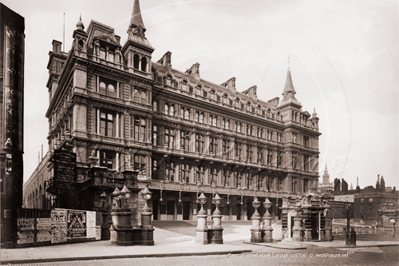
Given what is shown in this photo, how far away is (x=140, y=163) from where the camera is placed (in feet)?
106

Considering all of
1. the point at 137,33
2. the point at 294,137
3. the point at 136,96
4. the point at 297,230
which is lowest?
the point at 297,230

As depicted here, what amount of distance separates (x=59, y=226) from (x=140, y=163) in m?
16.4

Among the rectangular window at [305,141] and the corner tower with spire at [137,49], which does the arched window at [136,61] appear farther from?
the rectangular window at [305,141]

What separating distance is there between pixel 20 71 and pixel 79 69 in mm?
15719

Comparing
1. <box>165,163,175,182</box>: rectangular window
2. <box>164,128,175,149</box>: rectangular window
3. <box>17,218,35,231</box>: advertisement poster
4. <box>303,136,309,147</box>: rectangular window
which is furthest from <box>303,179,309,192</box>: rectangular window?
<box>17,218,35,231</box>: advertisement poster

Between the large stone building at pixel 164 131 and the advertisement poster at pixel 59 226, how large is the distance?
9.81 ft

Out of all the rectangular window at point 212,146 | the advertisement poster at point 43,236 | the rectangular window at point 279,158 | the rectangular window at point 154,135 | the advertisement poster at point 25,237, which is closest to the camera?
the advertisement poster at point 25,237

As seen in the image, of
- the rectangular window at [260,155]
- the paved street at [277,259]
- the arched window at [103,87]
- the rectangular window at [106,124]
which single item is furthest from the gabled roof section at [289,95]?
the paved street at [277,259]

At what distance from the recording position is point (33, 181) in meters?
35.2

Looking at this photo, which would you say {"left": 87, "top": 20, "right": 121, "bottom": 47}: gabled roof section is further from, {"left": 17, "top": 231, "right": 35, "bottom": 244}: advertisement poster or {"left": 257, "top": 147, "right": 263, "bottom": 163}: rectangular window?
{"left": 257, "top": 147, "right": 263, "bottom": 163}: rectangular window

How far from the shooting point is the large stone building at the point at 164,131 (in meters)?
28.5

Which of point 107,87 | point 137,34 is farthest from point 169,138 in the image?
point 137,34

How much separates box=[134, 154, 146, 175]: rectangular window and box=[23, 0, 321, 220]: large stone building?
0.10 m

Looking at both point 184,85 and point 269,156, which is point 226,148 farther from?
point 184,85
